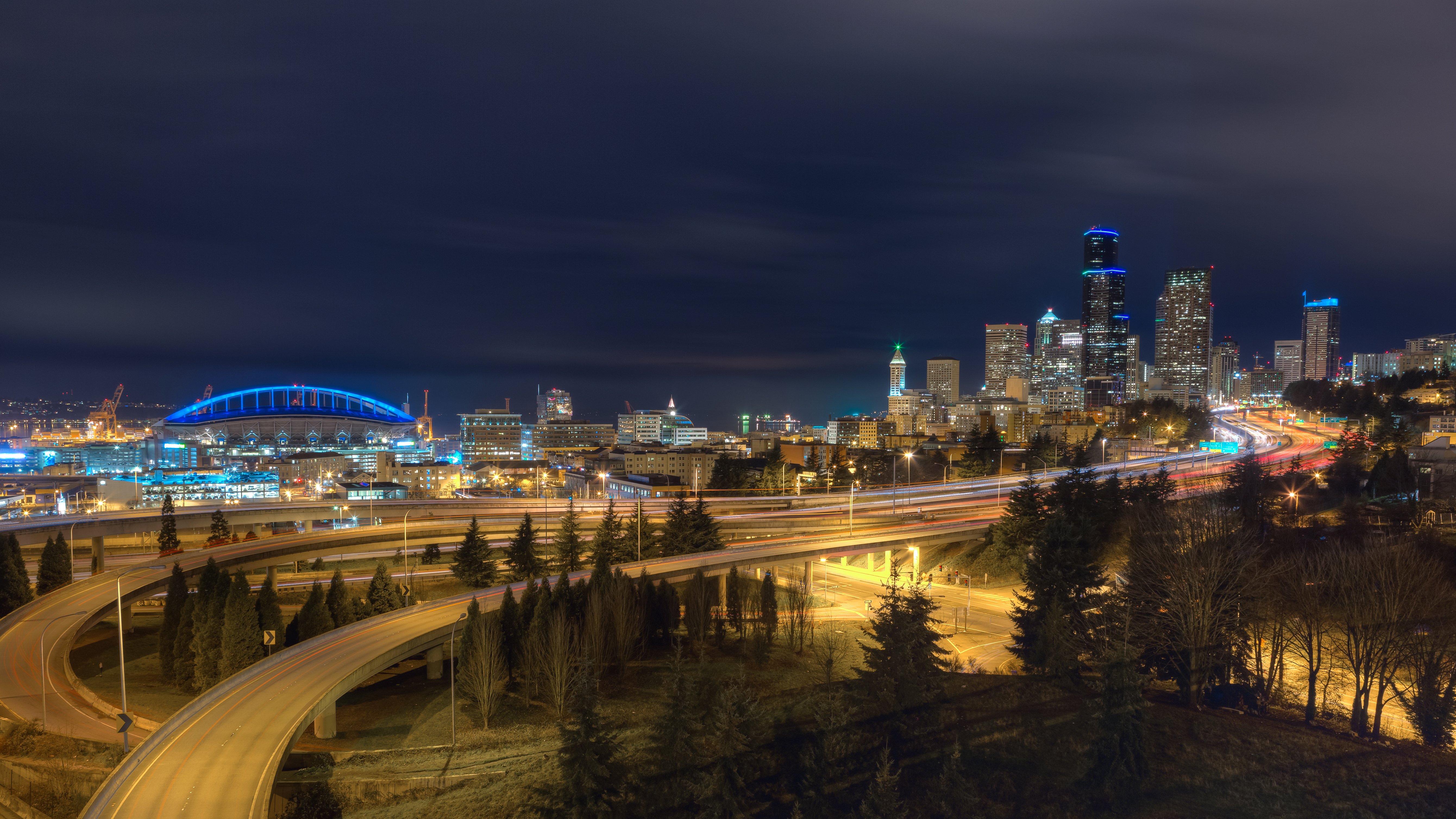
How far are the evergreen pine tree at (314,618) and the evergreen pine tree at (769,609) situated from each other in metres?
17.0

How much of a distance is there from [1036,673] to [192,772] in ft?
83.0

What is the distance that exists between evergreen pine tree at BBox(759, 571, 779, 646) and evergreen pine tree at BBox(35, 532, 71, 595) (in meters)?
33.1

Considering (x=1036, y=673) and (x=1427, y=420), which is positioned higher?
(x=1427, y=420)

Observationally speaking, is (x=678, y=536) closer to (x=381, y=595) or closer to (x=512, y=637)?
(x=381, y=595)

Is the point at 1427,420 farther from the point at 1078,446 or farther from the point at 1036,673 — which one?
the point at 1036,673

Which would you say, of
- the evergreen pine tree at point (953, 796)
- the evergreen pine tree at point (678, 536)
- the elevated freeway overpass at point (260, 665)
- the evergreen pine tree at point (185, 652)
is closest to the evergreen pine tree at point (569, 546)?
the elevated freeway overpass at point (260, 665)

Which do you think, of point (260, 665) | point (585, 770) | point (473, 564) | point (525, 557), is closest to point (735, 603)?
point (525, 557)

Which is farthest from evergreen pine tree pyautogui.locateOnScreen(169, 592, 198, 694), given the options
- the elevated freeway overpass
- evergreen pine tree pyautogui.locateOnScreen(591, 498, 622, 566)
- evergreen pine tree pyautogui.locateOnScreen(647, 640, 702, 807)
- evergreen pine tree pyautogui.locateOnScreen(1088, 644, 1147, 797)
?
evergreen pine tree pyautogui.locateOnScreen(1088, 644, 1147, 797)

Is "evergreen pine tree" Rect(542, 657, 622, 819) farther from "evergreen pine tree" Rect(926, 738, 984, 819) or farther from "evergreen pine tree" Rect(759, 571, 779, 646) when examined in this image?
"evergreen pine tree" Rect(759, 571, 779, 646)

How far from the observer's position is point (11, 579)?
32875 millimetres

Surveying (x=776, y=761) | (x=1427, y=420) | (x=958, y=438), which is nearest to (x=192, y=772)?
(x=776, y=761)

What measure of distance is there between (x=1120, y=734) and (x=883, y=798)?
24.5 feet

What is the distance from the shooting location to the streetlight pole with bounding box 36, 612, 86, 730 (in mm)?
22302

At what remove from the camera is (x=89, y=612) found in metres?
29.7
